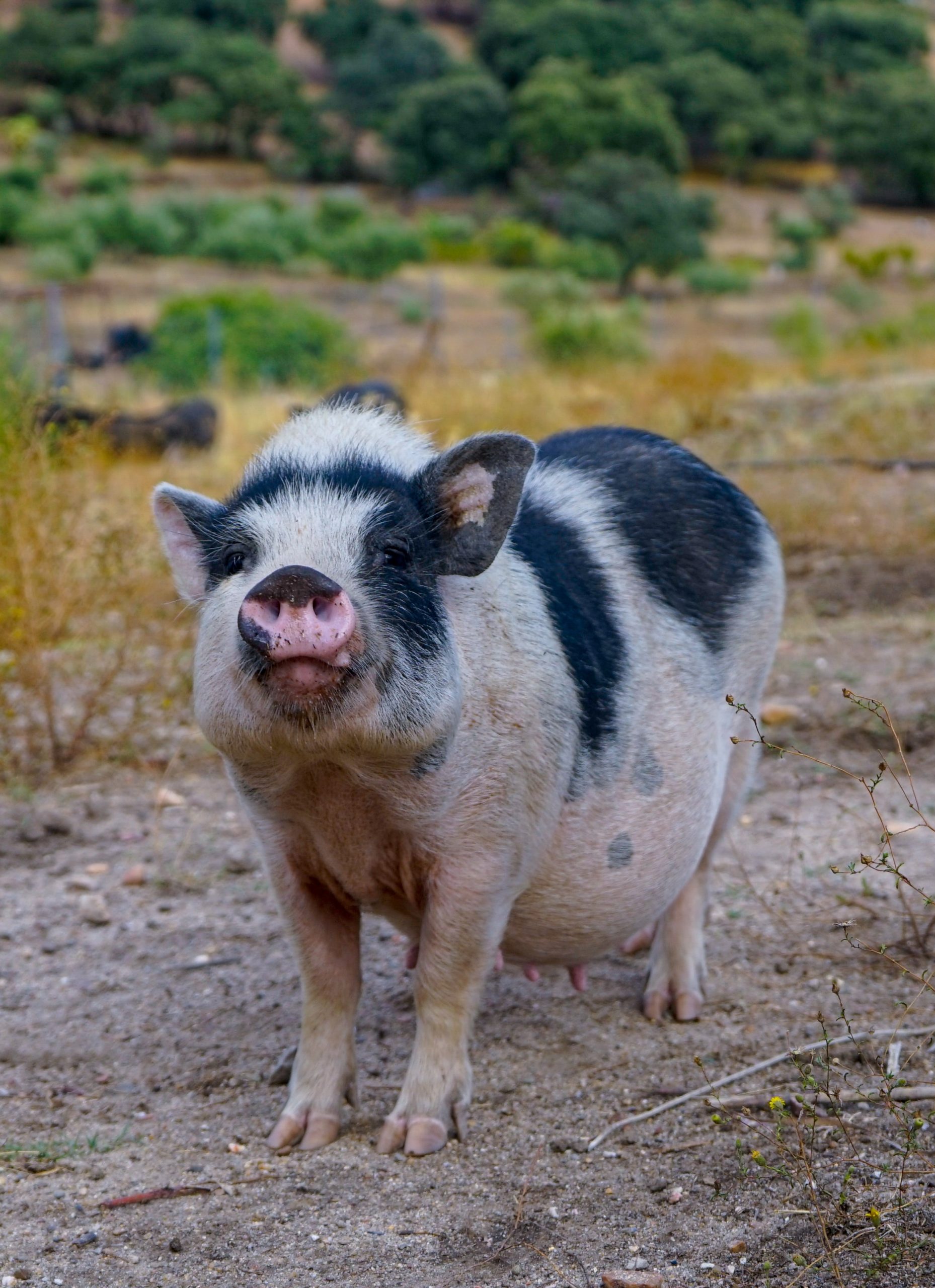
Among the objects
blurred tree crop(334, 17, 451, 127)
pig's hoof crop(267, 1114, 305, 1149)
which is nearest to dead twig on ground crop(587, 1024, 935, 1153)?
pig's hoof crop(267, 1114, 305, 1149)

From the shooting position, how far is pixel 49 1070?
12.9ft

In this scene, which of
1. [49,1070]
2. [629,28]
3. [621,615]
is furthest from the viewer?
[629,28]

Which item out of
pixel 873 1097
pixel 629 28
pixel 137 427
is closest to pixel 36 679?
pixel 873 1097

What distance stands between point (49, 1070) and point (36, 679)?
240 cm

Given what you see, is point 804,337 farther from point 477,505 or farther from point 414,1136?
Answer: point 414,1136

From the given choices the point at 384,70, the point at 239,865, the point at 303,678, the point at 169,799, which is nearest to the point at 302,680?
the point at 303,678

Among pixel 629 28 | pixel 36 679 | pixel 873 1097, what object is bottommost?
pixel 629 28

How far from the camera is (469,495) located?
3.09 meters

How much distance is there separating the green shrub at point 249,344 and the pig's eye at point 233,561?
2071cm

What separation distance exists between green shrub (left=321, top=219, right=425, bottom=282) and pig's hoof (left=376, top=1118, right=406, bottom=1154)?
141ft

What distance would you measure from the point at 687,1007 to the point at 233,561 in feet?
6.26

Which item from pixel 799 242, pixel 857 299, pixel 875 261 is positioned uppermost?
pixel 857 299

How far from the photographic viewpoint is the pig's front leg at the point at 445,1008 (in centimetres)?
328

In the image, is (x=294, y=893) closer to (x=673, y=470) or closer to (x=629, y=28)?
(x=673, y=470)
